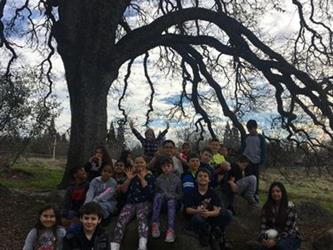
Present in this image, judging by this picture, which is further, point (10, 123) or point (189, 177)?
point (10, 123)

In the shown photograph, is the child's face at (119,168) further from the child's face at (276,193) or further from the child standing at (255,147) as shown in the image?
the child's face at (276,193)

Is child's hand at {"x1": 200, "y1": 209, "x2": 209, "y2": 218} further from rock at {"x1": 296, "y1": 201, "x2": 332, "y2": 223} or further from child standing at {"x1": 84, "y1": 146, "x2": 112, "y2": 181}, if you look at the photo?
rock at {"x1": 296, "y1": 201, "x2": 332, "y2": 223}

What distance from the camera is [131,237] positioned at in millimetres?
7934

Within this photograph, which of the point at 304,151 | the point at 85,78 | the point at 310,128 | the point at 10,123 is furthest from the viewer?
the point at 10,123

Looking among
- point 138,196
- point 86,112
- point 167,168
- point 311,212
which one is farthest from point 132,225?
point 311,212

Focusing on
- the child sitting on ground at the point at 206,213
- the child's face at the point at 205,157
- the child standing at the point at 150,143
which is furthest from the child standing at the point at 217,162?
the child sitting on ground at the point at 206,213

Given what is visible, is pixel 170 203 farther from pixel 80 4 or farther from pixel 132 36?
pixel 80 4

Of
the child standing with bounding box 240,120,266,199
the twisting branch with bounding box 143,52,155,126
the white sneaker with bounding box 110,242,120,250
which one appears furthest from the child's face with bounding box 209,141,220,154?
the twisting branch with bounding box 143,52,155,126

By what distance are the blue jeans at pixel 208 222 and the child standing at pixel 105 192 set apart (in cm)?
145

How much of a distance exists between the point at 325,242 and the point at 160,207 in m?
3.58

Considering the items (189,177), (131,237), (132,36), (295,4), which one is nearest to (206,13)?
(132,36)

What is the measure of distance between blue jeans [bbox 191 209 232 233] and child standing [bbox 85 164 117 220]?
145 cm

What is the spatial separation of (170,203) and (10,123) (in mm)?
14338

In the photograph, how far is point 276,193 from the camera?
7.78 m
